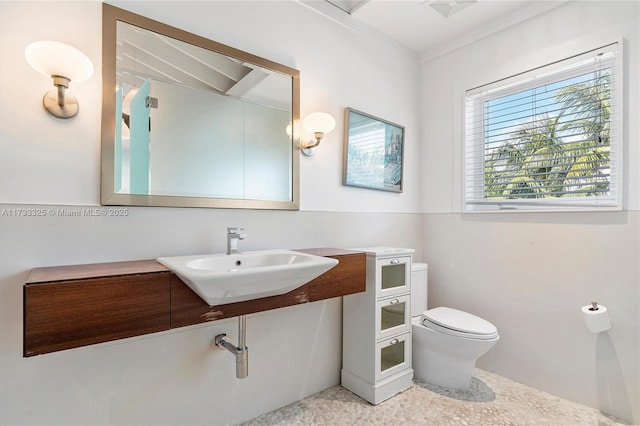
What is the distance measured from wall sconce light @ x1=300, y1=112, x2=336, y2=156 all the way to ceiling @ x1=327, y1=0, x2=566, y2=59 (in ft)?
2.57

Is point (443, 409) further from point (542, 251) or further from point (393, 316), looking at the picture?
point (542, 251)

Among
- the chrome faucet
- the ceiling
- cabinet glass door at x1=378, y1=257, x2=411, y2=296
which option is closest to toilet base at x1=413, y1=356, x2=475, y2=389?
cabinet glass door at x1=378, y1=257, x2=411, y2=296

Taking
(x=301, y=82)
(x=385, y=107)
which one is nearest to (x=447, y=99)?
(x=385, y=107)

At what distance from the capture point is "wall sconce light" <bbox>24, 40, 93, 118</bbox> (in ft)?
3.60

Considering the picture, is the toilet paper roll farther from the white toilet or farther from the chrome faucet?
the chrome faucet

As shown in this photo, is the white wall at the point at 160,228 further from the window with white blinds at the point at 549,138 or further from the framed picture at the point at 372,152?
the window with white blinds at the point at 549,138

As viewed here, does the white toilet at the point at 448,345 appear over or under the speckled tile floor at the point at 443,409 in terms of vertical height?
over

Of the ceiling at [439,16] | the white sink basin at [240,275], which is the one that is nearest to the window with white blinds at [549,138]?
the ceiling at [439,16]

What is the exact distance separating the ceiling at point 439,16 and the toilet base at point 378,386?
2.32 meters

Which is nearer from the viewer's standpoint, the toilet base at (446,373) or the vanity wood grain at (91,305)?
the vanity wood grain at (91,305)

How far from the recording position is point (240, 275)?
1.09 meters

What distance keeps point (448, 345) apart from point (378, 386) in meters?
0.49

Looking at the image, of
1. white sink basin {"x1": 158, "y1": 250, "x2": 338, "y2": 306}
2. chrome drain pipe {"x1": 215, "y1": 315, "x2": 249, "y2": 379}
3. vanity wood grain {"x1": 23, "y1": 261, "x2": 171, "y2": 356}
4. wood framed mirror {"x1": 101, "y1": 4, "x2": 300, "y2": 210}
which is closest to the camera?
vanity wood grain {"x1": 23, "y1": 261, "x2": 171, "y2": 356}

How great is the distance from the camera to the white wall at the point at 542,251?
1.68m
